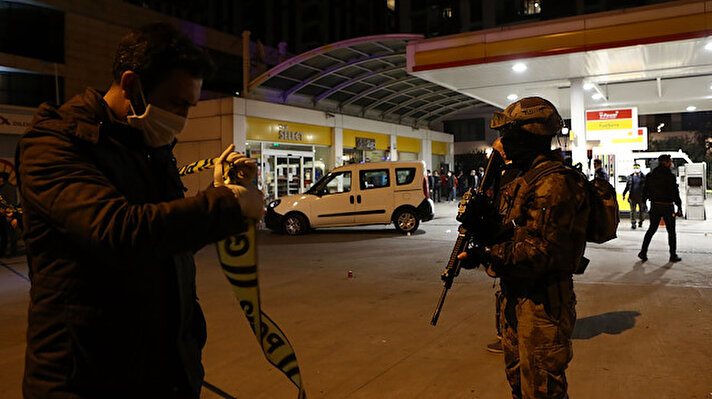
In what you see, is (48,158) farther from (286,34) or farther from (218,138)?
(286,34)

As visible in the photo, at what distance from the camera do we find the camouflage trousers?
8.25ft

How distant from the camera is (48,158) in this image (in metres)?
1.35

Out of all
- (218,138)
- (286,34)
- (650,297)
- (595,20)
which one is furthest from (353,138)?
(286,34)

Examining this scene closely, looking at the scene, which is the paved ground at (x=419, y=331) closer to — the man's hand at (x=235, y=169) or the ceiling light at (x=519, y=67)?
the man's hand at (x=235, y=169)

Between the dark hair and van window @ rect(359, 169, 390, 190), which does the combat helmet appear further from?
van window @ rect(359, 169, 390, 190)

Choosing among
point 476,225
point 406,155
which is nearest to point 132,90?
point 476,225

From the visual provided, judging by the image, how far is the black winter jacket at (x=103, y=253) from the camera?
1276 mm

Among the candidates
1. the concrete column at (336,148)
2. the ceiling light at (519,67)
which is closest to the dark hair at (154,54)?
the ceiling light at (519,67)

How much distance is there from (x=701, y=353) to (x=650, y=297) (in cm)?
226

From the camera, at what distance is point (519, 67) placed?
14.8m

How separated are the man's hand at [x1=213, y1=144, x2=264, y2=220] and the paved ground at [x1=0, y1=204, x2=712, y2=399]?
277 centimetres

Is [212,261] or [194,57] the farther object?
[212,261]

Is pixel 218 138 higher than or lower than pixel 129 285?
higher

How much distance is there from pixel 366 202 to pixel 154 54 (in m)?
13.0
